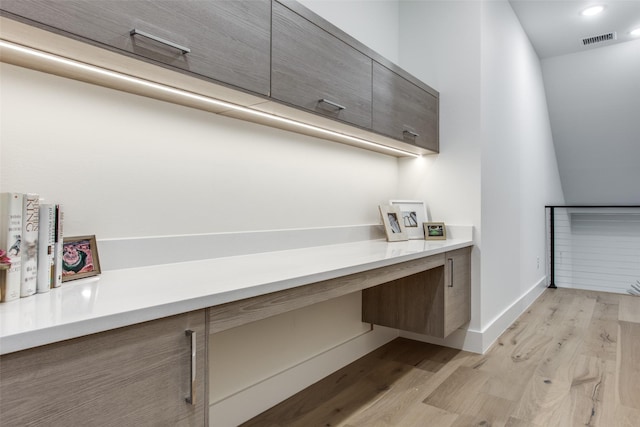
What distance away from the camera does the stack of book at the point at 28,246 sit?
89cm

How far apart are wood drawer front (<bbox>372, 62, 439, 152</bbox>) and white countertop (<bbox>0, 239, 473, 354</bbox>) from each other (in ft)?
2.83

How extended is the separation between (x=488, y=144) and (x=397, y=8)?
4.23ft

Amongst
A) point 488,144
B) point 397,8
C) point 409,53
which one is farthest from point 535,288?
point 397,8

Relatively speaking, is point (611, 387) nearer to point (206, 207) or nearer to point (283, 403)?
point (283, 403)

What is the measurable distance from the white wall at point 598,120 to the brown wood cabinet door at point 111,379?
522 cm

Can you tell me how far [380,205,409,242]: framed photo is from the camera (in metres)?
2.54

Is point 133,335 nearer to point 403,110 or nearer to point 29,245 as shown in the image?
point 29,245

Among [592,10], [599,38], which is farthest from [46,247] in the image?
[599,38]

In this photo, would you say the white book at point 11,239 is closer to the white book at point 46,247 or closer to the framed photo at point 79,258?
the white book at point 46,247

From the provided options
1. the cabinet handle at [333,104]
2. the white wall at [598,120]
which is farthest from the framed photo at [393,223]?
the white wall at [598,120]

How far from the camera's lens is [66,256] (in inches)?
45.1

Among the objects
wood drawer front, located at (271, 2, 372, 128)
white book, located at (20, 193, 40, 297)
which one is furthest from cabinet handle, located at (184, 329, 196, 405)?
wood drawer front, located at (271, 2, 372, 128)

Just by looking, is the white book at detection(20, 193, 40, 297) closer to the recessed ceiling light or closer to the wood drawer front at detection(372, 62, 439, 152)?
the wood drawer front at detection(372, 62, 439, 152)

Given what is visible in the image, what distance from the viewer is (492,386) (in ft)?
6.93
